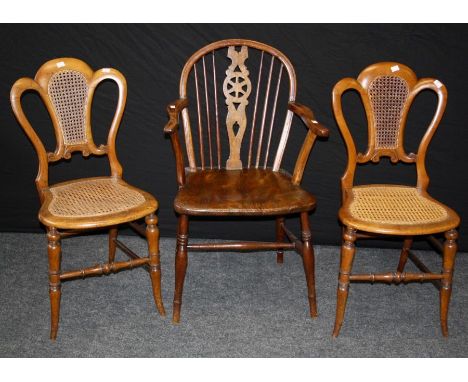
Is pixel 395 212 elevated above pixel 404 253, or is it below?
above

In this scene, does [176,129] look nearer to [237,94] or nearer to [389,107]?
[237,94]

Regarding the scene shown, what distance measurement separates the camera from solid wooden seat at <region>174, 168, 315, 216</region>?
7.02 feet

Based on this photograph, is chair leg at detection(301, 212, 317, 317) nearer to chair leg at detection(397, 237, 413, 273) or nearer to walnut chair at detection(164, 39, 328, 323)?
walnut chair at detection(164, 39, 328, 323)

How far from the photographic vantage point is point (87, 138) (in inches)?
98.7

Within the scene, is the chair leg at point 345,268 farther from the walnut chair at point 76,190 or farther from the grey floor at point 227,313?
the walnut chair at point 76,190

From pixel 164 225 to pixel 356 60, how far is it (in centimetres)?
143

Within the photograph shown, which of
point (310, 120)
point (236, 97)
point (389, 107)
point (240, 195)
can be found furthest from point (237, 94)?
point (389, 107)

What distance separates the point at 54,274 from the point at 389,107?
1647 mm

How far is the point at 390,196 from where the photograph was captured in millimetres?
2385

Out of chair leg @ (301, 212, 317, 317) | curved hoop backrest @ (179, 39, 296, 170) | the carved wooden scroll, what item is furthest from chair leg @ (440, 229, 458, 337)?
the carved wooden scroll

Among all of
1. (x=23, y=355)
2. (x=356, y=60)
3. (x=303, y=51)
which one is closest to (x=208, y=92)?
(x=303, y=51)

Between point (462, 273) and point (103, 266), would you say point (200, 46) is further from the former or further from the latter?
point (462, 273)

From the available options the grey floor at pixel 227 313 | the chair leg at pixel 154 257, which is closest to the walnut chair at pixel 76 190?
the chair leg at pixel 154 257

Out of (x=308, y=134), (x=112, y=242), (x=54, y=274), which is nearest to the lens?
(x=54, y=274)
